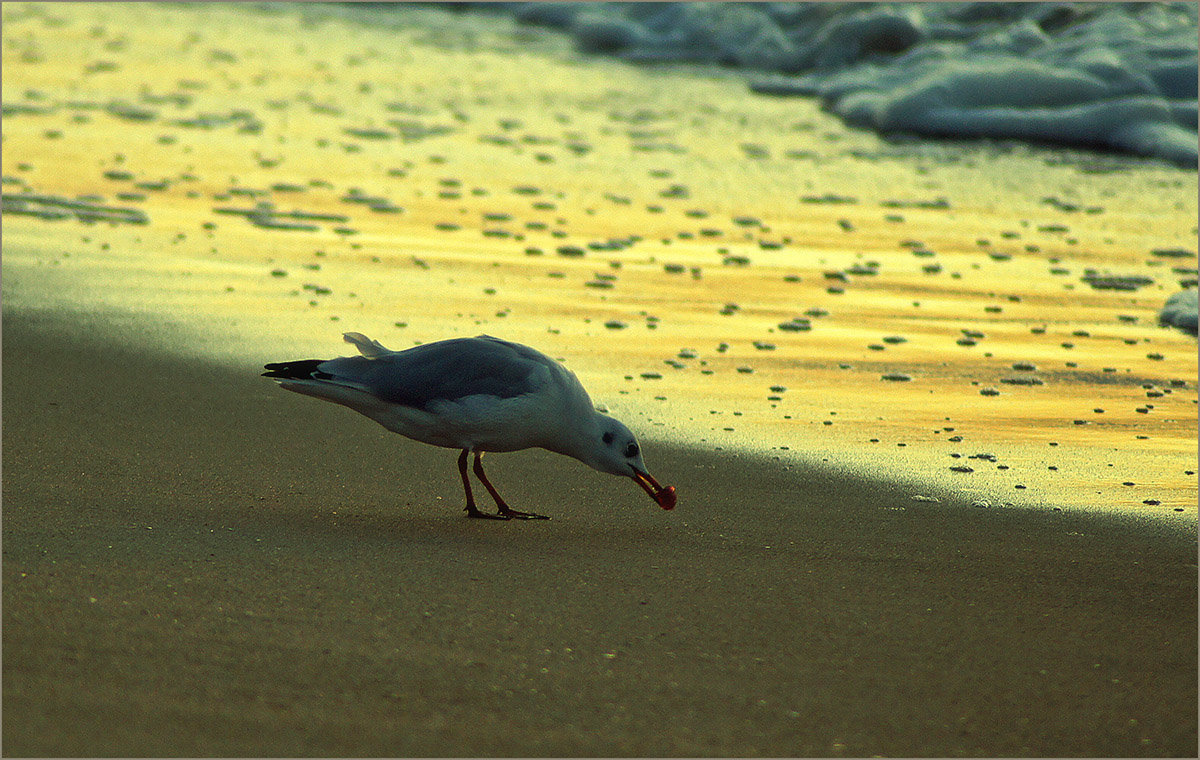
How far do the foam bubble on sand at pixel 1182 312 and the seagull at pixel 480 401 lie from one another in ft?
13.2

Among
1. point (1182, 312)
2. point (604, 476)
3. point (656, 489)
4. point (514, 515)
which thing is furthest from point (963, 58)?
point (514, 515)

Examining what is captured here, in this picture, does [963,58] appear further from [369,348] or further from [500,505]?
[500,505]

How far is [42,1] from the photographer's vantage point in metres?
21.7

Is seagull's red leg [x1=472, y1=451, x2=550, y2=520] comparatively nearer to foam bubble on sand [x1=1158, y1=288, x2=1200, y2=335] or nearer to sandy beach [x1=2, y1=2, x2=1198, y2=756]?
sandy beach [x1=2, y1=2, x2=1198, y2=756]

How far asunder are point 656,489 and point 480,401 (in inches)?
26.3

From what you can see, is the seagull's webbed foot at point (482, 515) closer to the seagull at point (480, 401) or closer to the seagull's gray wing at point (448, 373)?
the seagull at point (480, 401)

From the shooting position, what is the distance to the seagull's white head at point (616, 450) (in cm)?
475

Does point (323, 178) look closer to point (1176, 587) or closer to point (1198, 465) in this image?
point (1198, 465)

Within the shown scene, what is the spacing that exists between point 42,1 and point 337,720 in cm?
2140

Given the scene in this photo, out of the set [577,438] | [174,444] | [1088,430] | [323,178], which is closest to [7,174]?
[323,178]

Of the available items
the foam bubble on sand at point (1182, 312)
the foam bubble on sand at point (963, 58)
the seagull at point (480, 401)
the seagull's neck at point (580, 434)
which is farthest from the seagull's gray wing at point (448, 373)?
the foam bubble on sand at point (963, 58)

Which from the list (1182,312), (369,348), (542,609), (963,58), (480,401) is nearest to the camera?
(542,609)

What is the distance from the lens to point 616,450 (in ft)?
15.6

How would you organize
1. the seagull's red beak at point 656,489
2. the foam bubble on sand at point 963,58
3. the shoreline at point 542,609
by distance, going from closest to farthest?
1. the shoreline at point 542,609
2. the seagull's red beak at point 656,489
3. the foam bubble on sand at point 963,58
